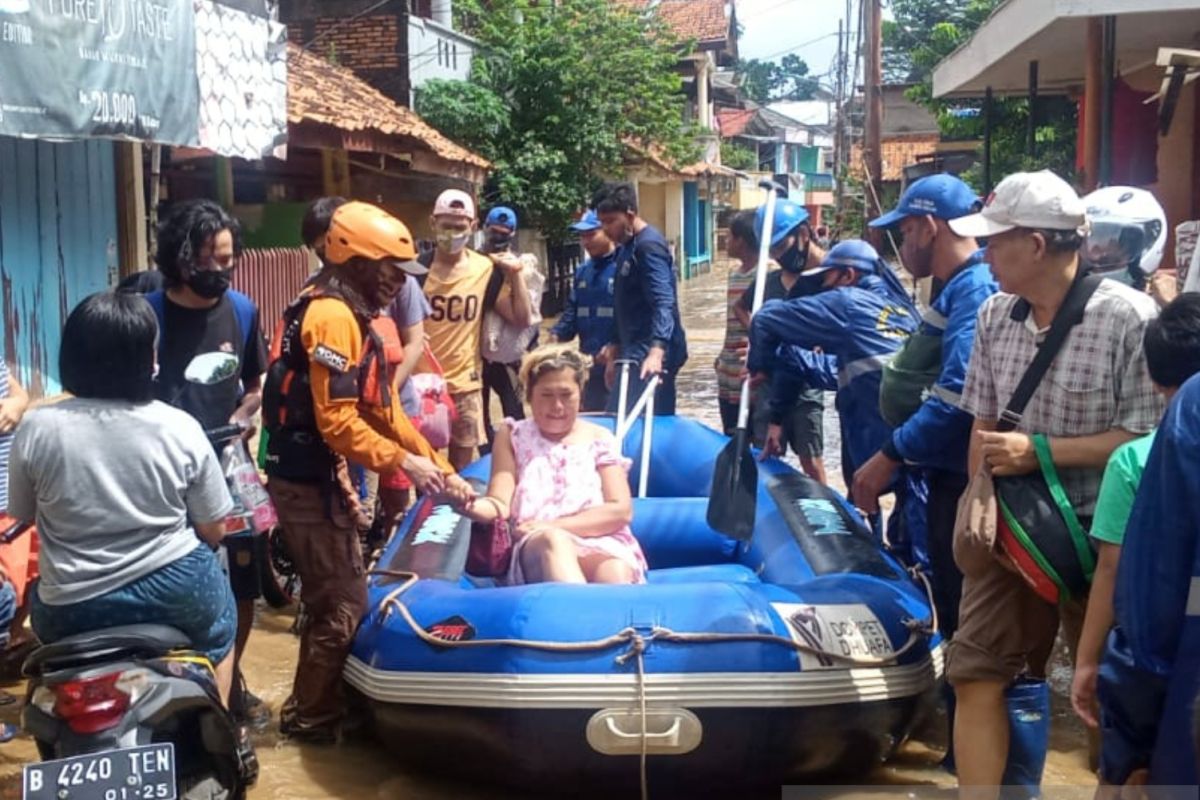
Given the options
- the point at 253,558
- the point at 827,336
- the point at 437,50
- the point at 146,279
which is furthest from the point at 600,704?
the point at 437,50

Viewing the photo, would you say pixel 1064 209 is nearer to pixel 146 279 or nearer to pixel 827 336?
pixel 827 336

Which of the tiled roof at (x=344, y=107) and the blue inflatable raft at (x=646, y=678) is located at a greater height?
the tiled roof at (x=344, y=107)

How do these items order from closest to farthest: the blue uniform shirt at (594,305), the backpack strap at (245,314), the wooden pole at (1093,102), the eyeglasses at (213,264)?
1. the eyeglasses at (213,264)
2. the backpack strap at (245,314)
3. the blue uniform shirt at (594,305)
4. the wooden pole at (1093,102)

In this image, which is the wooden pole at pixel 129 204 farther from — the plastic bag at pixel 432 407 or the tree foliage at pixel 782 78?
the tree foliage at pixel 782 78

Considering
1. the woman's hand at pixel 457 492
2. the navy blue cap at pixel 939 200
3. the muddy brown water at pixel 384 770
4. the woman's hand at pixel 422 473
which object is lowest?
the muddy brown water at pixel 384 770

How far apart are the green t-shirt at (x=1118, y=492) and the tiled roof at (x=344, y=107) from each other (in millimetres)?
8710

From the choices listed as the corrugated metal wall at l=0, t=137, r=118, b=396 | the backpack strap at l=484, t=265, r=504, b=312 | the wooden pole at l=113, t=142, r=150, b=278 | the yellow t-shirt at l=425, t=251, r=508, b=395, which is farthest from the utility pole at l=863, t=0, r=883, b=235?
the yellow t-shirt at l=425, t=251, r=508, b=395

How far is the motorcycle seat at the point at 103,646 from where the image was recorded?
3.14 meters

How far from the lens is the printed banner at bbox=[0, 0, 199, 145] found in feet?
22.3

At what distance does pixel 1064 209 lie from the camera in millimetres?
3164

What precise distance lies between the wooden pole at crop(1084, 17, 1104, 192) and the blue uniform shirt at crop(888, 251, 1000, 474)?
4.82 meters

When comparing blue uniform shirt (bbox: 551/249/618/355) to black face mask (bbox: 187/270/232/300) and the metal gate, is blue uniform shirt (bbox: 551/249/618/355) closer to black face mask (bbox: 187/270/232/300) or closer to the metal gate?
black face mask (bbox: 187/270/232/300)

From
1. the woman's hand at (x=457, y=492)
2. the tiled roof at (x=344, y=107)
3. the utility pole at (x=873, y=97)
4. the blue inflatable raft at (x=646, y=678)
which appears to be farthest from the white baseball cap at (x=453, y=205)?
the utility pole at (x=873, y=97)

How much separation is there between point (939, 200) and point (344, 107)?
923 cm
